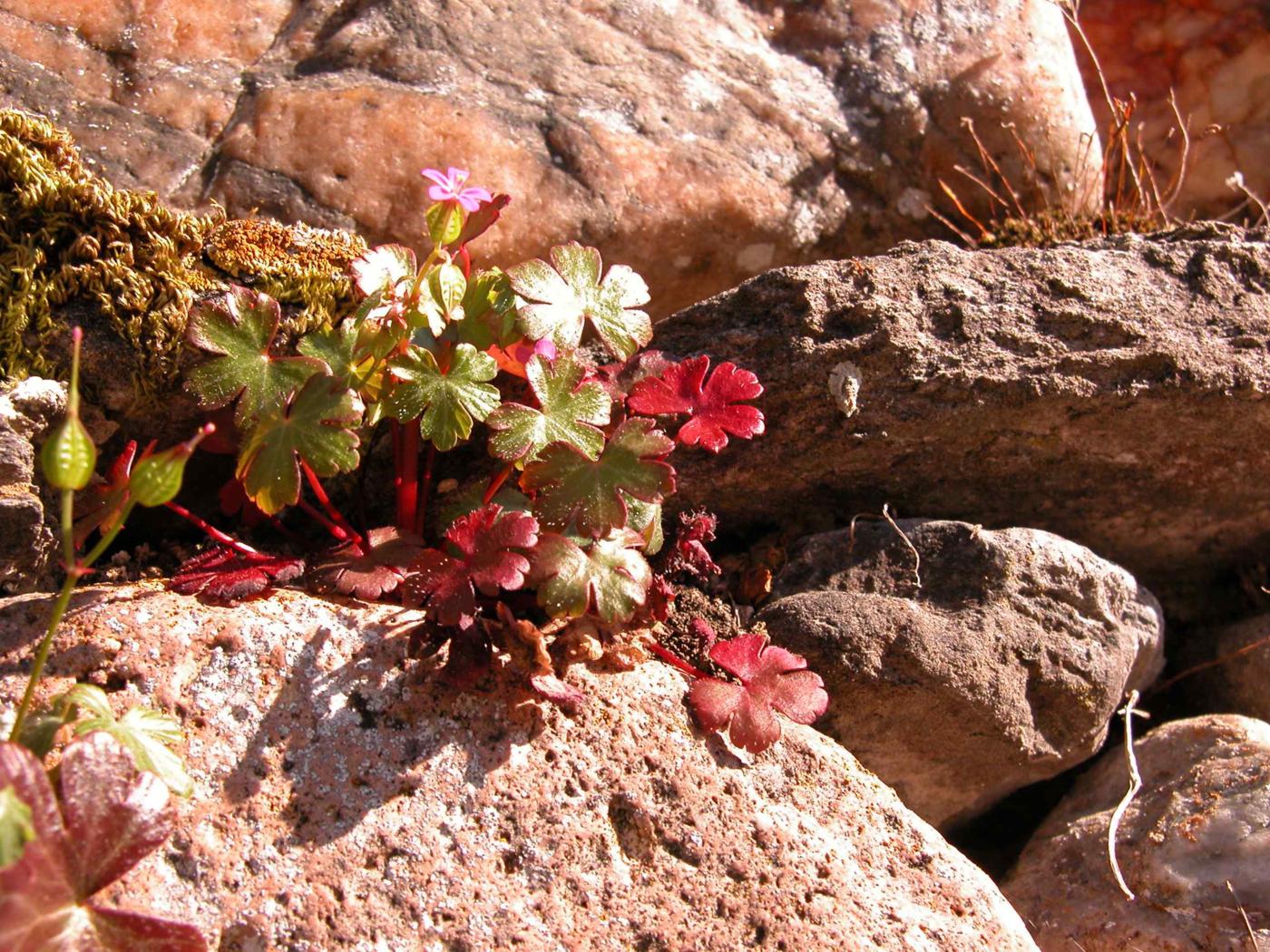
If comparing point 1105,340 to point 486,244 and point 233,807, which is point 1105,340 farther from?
point 233,807

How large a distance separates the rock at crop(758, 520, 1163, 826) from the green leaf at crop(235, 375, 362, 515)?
118 centimetres

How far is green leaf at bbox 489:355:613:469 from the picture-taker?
241 cm

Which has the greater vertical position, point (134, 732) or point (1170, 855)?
point (1170, 855)

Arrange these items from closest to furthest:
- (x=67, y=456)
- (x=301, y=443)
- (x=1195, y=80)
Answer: (x=67, y=456) → (x=301, y=443) → (x=1195, y=80)

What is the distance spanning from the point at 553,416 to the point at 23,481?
3.89 ft

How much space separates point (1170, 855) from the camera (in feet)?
8.92

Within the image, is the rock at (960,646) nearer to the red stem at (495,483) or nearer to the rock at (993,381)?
the rock at (993,381)

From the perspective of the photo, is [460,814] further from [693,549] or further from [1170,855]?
[1170,855]

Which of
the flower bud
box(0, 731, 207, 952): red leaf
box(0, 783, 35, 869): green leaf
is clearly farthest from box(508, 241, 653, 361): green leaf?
box(0, 783, 35, 869): green leaf

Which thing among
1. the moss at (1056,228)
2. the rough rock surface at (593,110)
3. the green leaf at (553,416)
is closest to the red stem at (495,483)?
the green leaf at (553,416)

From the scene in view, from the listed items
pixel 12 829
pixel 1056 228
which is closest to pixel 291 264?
pixel 12 829

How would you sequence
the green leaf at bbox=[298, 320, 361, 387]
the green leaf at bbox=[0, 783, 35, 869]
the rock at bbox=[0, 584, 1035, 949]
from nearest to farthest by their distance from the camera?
the green leaf at bbox=[0, 783, 35, 869]
the rock at bbox=[0, 584, 1035, 949]
the green leaf at bbox=[298, 320, 361, 387]

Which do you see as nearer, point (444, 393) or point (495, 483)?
point (444, 393)

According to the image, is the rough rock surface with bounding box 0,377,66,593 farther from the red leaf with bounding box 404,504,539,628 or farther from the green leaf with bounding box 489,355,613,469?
the green leaf with bounding box 489,355,613,469
